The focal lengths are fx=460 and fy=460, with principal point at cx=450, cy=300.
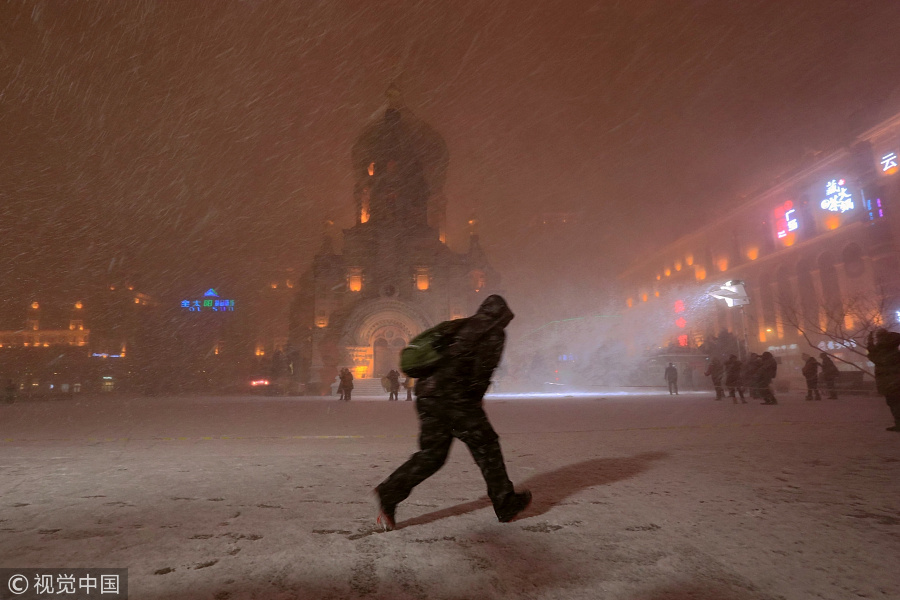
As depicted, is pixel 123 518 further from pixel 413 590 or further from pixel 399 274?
pixel 399 274

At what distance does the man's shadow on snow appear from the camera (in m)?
3.44

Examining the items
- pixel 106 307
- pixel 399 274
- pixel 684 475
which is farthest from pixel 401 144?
pixel 684 475

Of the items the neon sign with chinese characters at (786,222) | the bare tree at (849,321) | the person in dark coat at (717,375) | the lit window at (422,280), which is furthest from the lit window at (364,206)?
the neon sign with chinese characters at (786,222)

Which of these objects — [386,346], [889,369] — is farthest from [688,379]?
[386,346]

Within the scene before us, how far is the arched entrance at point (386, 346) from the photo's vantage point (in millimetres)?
40781

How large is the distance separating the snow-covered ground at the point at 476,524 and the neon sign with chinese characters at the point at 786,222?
4247cm

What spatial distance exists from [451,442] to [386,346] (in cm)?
3855

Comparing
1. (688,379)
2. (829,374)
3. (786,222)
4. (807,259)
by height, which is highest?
(786,222)

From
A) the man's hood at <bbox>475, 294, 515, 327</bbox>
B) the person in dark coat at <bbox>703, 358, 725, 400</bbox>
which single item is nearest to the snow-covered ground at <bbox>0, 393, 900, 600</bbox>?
the man's hood at <bbox>475, 294, 515, 327</bbox>

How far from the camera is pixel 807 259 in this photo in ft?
127

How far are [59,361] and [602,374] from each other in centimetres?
5104

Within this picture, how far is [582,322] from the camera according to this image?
61.3m

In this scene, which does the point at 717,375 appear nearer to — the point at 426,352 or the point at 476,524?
the point at 476,524

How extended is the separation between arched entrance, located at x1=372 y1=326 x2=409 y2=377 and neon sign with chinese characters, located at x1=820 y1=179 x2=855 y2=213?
3580 centimetres
